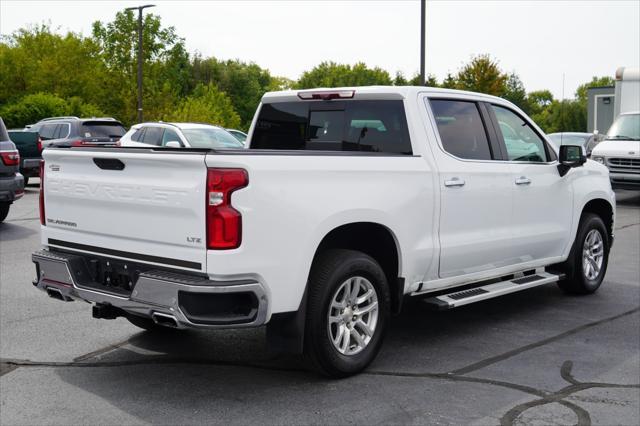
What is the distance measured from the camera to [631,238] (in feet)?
40.7

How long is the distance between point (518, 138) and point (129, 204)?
12.1 ft

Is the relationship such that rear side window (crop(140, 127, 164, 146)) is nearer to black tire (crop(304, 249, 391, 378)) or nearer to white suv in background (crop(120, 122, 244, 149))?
white suv in background (crop(120, 122, 244, 149))

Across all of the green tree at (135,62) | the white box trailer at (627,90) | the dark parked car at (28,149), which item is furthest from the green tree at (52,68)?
the white box trailer at (627,90)

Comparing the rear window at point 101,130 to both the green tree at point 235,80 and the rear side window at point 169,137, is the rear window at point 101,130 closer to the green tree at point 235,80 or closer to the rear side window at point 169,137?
the rear side window at point 169,137

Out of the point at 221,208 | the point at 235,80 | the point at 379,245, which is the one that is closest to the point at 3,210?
the point at 379,245

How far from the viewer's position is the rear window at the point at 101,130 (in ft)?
78.6

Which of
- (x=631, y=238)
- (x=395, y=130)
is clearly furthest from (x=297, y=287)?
(x=631, y=238)

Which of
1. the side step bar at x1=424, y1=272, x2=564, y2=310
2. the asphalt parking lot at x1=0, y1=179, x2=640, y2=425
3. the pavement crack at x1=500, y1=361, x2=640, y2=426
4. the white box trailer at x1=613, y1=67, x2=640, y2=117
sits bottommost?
the pavement crack at x1=500, y1=361, x2=640, y2=426

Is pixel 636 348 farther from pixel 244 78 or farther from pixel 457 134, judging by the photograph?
pixel 244 78

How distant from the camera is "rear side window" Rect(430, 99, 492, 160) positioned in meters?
6.20

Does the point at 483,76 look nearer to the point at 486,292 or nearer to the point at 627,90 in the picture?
the point at 627,90

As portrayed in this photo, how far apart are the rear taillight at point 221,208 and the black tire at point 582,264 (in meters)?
4.38

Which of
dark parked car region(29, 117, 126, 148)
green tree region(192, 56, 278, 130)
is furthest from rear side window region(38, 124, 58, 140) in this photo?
green tree region(192, 56, 278, 130)

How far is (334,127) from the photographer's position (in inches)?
249
